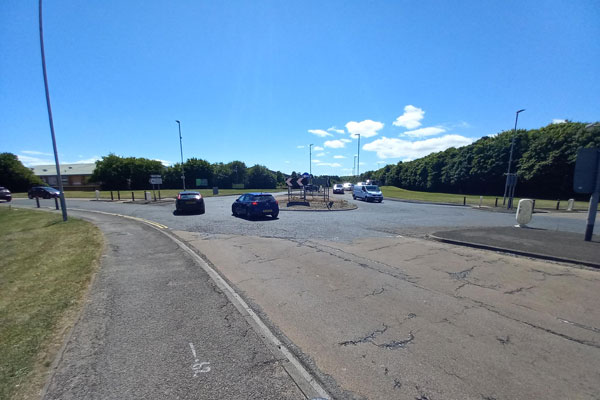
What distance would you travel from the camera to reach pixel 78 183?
70812mm

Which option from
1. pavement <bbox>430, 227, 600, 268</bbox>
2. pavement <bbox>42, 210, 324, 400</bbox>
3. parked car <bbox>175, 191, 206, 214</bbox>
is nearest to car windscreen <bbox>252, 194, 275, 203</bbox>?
parked car <bbox>175, 191, 206, 214</bbox>

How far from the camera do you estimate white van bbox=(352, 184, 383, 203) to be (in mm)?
27906

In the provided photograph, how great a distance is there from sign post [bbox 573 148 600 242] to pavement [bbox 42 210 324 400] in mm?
11048

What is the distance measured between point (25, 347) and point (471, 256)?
9.09 meters

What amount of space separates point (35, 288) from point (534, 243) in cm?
1305

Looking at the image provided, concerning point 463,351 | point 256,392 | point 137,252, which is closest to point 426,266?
point 463,351

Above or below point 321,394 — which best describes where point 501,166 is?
above

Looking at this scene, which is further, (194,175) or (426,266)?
(194,175)

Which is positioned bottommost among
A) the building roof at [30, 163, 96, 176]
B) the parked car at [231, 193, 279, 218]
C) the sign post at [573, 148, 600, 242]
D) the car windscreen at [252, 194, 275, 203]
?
the parked car at [231, 193, 279, 218]

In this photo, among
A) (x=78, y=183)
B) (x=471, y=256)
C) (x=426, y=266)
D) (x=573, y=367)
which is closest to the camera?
(x=573, y=367)

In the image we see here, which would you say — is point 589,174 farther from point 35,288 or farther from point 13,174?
point 13,174

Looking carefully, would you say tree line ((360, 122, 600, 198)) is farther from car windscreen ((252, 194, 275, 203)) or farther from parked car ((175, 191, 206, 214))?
parked car ((175, 191, 206, 214))

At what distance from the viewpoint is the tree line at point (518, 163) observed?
37.1 meters

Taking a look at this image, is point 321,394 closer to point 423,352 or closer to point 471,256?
point 423,352
